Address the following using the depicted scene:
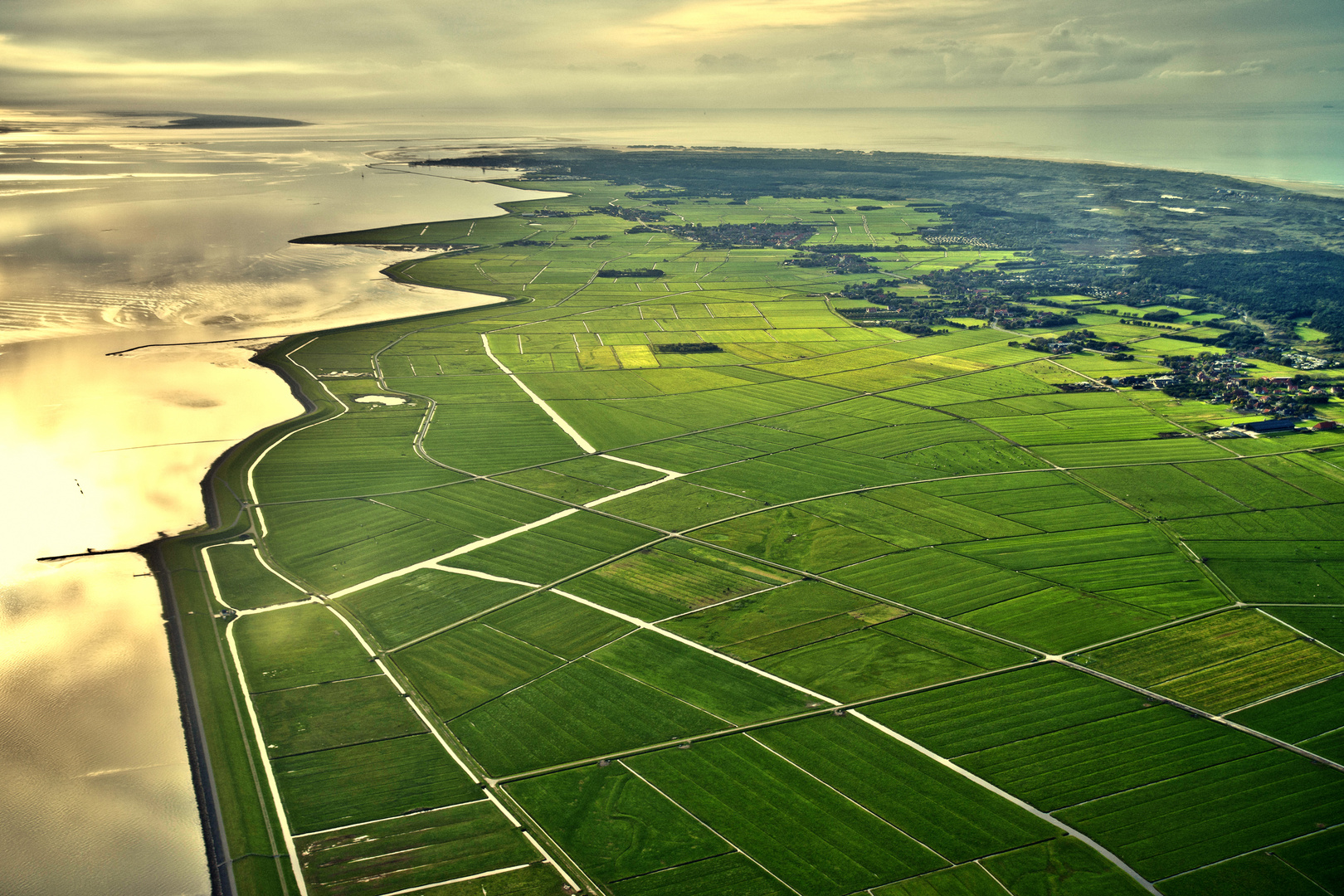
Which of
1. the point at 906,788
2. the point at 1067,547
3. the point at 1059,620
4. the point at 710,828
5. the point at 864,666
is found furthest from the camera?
the point at 1067,547

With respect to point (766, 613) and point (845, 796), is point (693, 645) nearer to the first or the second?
point (766, 613)

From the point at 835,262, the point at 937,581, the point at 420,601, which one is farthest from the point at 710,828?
the point at 835,262

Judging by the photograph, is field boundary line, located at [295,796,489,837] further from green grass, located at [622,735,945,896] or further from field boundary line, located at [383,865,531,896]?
green grass, located at [622,735,945,896]

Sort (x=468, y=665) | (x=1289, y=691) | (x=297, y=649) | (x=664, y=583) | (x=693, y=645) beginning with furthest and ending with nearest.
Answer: (x=664, y=583), (x=693, y=645), (x=297, y=649), (x=468, y=665), (x=1289, y=691)

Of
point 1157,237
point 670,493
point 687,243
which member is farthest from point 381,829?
point 1157,237

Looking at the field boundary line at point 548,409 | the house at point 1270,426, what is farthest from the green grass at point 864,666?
the house at point 1270,426

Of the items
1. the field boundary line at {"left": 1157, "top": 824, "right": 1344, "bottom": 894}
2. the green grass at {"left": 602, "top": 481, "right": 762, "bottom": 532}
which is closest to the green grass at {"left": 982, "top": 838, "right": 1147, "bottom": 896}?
the field boundary line at {"left": 1157, "top": 824, "right": 1344, "bottom": 894}
